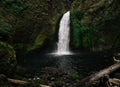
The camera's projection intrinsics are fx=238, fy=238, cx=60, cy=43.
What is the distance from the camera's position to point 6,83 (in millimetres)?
13500

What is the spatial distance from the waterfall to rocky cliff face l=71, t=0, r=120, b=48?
1469 millimetres

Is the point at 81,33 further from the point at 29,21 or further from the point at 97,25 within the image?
the point at 29,21

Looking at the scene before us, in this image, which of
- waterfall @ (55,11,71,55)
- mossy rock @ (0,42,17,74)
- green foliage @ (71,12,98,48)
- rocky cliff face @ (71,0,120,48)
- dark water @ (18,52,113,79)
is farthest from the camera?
waterfall @ (55,11,71,55)

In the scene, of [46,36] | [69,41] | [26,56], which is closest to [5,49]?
[26,56]

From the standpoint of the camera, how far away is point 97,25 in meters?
37.4

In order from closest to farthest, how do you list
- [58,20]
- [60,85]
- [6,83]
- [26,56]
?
[6,83], [60,85], [26,56], [58,20]

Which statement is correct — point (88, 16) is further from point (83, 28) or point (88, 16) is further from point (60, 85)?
point (60, 85)

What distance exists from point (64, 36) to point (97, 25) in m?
6.63

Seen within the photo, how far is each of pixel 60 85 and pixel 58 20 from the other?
2871 centimetres

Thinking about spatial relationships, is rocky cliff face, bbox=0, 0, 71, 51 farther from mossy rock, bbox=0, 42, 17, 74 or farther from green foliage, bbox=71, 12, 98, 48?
mossy rock, bbox=0, 42, 17, 74

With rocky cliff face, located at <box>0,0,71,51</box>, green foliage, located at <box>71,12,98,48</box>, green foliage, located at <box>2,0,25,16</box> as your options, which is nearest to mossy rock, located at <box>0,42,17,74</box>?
rocky cliff face, located at <box>0,0,71,51</box>

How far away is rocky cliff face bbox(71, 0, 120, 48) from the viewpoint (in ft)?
120

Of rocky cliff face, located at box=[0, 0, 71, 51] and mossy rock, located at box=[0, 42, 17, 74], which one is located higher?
rocky cliff face, located at box=[0, 0, 71, 51]

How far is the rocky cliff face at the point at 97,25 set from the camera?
36.5 metres
